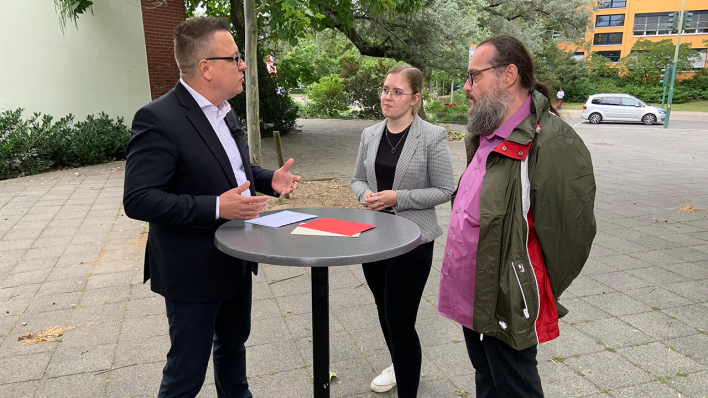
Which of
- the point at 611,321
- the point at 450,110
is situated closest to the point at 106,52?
the point at 611,321

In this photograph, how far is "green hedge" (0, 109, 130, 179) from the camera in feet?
32.1

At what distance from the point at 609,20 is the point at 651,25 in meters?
4.22

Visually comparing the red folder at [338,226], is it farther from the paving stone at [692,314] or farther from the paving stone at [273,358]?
the paving stone at [692,314]

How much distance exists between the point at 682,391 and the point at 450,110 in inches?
810

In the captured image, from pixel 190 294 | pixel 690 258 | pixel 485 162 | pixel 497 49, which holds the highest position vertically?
pixel 497 49

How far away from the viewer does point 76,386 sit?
2.83 meters

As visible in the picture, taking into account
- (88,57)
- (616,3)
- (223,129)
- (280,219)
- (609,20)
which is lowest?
(280,219)

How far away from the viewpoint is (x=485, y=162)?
75.2 inches

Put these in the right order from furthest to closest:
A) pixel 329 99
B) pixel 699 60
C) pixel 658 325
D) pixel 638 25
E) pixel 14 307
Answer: pixel 638 25, pixel 699 60, pixel 329 99, pixel 14 307, pixel 658 325

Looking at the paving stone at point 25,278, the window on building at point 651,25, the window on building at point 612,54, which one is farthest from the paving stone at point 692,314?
the window on building at point 612,54

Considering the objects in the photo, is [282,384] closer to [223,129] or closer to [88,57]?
[223,129]

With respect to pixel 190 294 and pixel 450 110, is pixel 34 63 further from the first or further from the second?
pixel 450 110

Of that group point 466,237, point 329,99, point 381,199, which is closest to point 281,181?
point 381,199

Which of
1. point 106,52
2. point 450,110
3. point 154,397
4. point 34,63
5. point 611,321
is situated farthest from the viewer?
point 450,110
